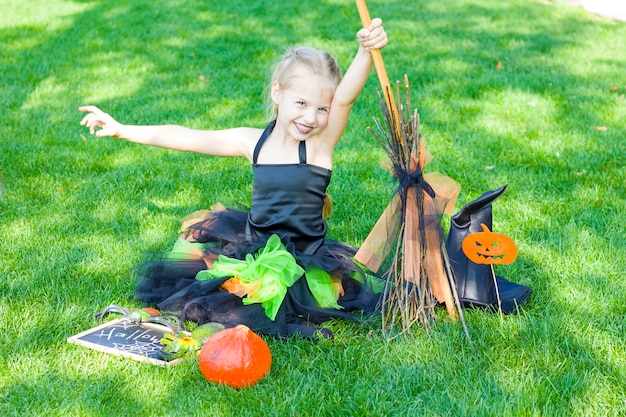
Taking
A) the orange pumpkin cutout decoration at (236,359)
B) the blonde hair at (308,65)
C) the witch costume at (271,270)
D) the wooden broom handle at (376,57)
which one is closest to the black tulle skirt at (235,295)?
the witch costume at (271,270)

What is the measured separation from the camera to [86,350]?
2920mm

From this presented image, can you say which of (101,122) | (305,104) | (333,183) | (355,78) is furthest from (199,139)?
(333,183)

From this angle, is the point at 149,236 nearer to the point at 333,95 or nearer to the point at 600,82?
the point at 333,95

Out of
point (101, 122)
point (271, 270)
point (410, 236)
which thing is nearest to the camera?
point (410, 236)

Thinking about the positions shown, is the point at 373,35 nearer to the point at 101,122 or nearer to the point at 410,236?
the point at 410,236

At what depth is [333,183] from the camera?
472 cm

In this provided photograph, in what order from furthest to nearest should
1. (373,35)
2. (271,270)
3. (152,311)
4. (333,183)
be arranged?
(333,183) < (152,311) < (271,270) < (373,35)

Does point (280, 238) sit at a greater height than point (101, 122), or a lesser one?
lesser

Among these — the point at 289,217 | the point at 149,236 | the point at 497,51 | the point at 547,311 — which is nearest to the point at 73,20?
the point at 497,51

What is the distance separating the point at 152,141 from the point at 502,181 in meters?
2.25

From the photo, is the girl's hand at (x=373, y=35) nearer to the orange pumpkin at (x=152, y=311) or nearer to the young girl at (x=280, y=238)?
the young girl at (x=280, y=238)

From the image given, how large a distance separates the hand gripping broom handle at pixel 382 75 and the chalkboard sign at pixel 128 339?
124 centimetres

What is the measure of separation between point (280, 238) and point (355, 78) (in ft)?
2.60

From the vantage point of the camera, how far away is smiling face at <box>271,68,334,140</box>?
324cm
